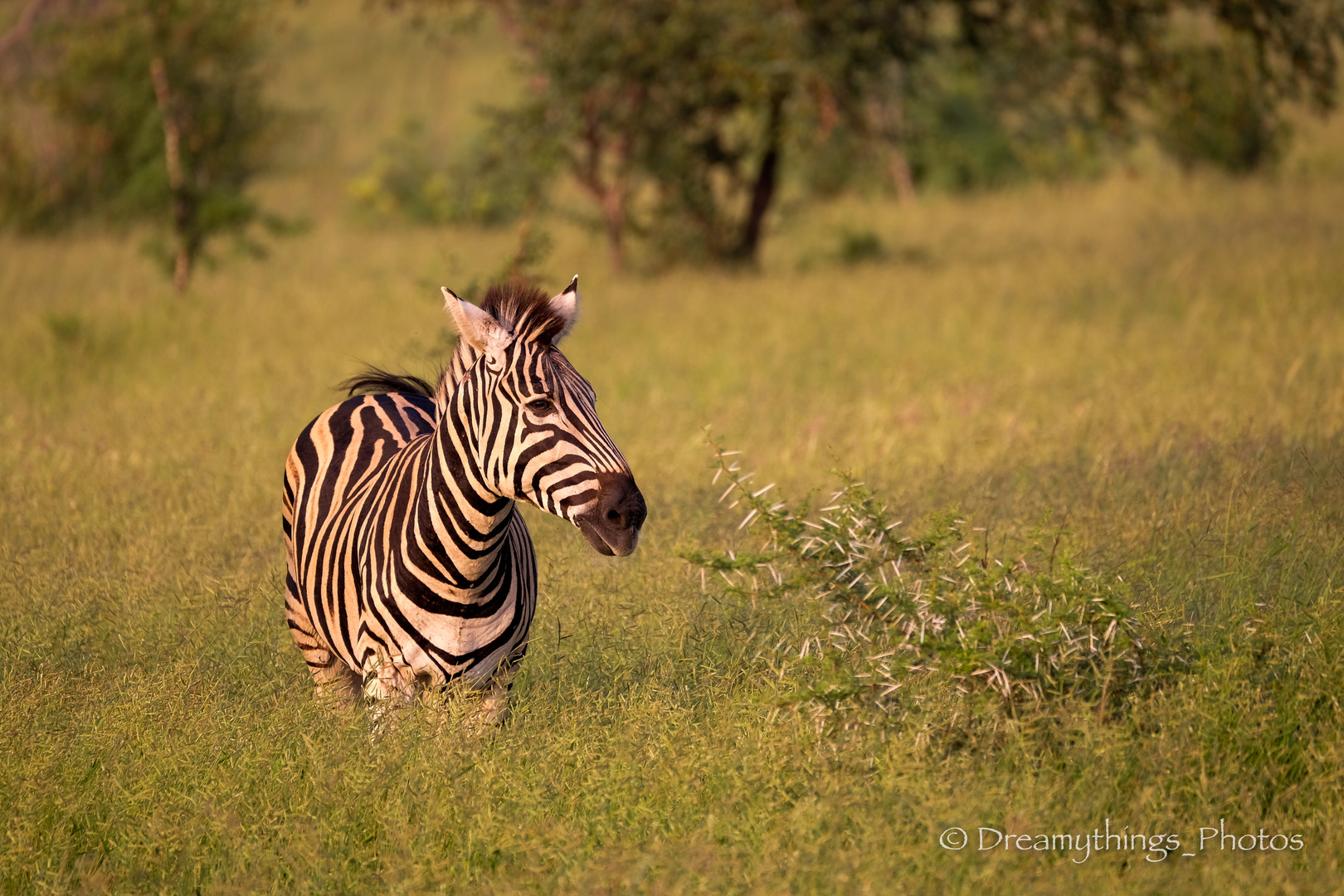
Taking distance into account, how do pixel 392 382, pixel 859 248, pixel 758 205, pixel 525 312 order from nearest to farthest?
pixel 525 312, pixel 392 382, pixel 758 205, pixel 859 248

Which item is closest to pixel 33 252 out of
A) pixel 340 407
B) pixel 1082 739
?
pixel 340 407

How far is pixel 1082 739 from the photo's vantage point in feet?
11.9

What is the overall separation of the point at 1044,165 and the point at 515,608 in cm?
2267

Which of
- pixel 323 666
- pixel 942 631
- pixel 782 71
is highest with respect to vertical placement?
pixel 782 71

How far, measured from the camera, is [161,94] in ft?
43.2

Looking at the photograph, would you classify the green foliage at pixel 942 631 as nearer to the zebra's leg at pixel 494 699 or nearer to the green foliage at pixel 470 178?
the zebra's leg at pixel 494 699

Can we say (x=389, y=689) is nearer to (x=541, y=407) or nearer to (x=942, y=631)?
(x=541, y=407)

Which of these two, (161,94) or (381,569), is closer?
(381,569)

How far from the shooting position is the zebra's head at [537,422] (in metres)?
3.40

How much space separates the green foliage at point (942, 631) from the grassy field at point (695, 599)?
0.42ft

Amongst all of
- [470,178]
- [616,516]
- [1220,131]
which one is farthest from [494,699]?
[1220,131]

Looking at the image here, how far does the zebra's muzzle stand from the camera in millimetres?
3355

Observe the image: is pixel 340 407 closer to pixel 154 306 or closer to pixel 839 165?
pixel 154 306

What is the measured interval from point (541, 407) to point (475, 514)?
0.38m
